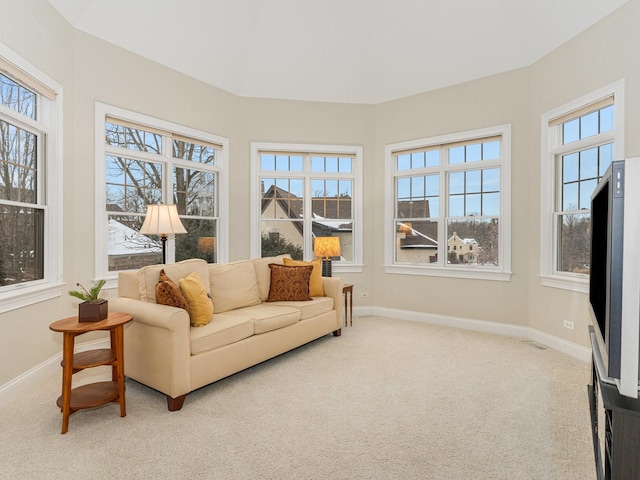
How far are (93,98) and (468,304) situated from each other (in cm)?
477

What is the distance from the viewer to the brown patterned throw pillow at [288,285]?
3.92m

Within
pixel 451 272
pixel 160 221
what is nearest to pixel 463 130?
pixel 451 272

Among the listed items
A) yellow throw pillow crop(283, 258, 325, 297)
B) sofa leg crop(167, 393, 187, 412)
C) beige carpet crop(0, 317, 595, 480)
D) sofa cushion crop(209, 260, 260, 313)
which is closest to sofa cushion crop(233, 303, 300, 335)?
sofa cushion crop(209, 260, 260, 313)

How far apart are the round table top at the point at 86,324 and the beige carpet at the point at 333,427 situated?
0.62m

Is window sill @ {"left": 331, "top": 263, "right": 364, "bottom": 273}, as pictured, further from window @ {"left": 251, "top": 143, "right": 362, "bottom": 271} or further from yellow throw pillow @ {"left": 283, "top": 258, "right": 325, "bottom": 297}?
yellow throw pillow @ {"left": 283, "top": 258, "right": 325, "bottom": 297}

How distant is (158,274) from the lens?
2.99m

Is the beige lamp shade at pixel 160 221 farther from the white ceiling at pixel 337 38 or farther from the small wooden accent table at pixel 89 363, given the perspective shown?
the white ceiling at pixel 337 38

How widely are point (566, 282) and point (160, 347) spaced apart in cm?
382

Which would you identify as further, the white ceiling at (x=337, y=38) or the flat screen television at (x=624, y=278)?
the white ceiling at (x=337, y=38)

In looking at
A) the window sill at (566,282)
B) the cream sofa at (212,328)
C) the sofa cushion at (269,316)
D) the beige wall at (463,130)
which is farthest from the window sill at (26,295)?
the window sill at (566,282)

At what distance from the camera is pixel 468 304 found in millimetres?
4543

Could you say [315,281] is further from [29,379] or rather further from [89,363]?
[29,379]

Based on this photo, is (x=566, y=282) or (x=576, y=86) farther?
(x=566, y=282)

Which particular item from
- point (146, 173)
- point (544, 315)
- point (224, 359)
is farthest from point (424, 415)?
point (146, 173)
